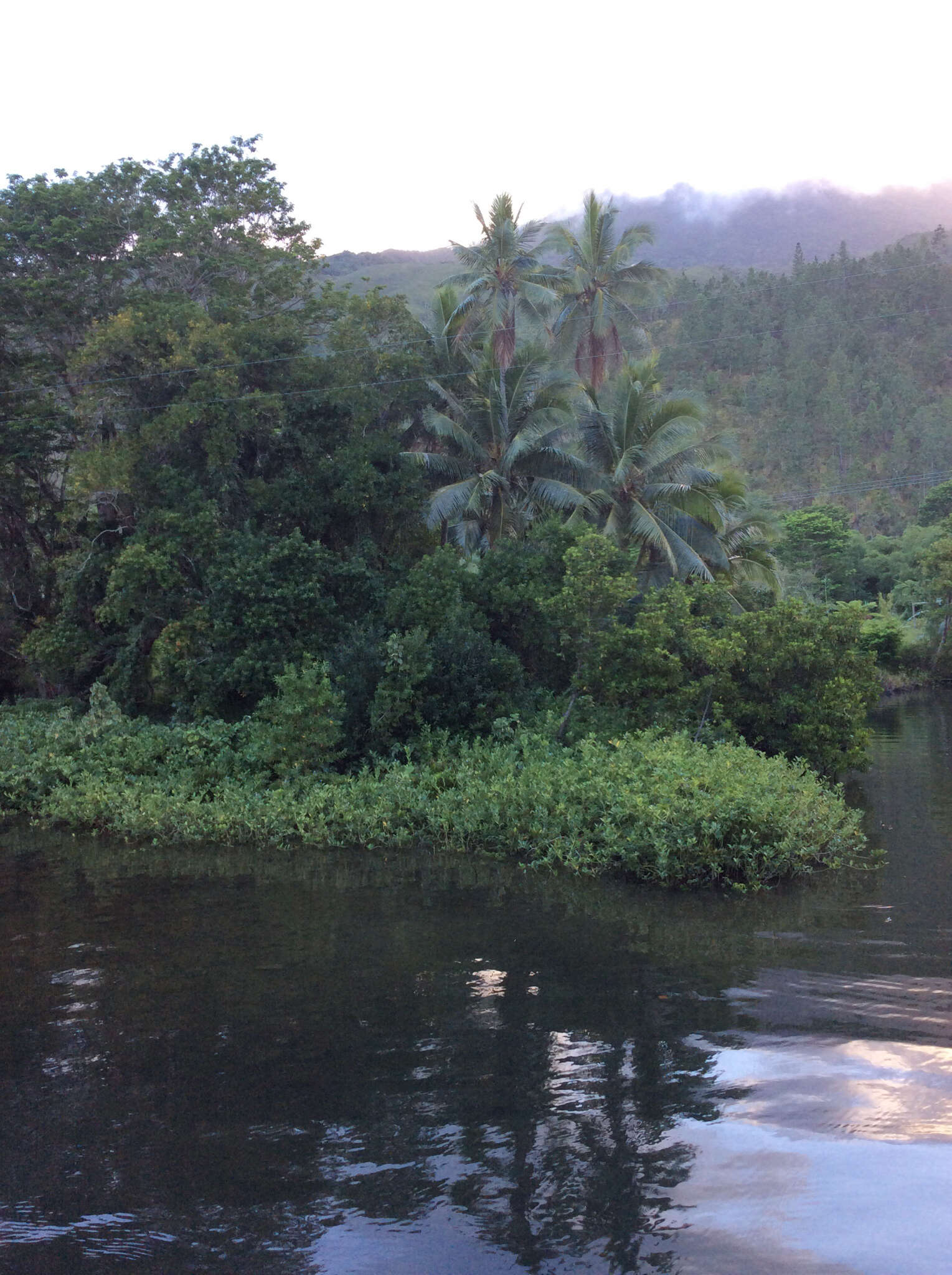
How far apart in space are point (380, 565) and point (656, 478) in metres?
6.44

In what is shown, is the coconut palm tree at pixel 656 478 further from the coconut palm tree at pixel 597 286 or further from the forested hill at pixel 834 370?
the forested hill at pixel 834 370

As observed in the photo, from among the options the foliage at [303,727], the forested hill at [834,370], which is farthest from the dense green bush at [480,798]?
the forested hill at [834,370]

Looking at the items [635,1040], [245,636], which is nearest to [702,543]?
[245,636]

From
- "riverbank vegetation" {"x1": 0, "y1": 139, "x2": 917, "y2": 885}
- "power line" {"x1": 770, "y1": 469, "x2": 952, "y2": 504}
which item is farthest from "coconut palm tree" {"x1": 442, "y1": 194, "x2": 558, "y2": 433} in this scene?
"power line" {"x1": 770, "y1": 469, "x2": 952, "y2": 504}

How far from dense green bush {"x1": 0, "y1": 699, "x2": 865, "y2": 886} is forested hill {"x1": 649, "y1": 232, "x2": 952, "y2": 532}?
168 feet

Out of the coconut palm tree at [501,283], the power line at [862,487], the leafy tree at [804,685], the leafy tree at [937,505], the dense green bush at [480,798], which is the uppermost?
the coconut palm tree at [501,283]

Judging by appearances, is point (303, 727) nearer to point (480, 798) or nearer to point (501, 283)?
point (480, 798)

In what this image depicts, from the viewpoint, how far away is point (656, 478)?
2188 cm

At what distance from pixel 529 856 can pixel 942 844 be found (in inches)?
194

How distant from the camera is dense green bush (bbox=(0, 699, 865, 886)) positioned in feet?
34.5

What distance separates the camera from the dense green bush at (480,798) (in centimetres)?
1051

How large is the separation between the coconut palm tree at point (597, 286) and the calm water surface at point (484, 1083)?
1844 centimetres

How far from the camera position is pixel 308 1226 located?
4.60 meters

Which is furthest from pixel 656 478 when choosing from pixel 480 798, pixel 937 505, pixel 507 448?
pixel 937 505
